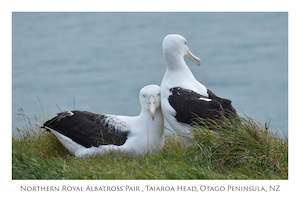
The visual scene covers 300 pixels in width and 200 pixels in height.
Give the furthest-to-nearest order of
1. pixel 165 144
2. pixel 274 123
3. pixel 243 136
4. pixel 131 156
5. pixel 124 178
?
pixel 274 123 → pixel 165 144 → pixel 131 156 → pixel 243 136 → pixel 124 178

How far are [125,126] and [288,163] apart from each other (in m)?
2.17

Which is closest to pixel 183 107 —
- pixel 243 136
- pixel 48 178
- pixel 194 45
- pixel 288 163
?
pixel 243 136

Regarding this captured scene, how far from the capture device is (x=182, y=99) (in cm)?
689

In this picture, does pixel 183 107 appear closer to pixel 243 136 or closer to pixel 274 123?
pixel 243 136

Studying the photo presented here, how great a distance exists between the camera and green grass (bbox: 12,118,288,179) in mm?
5762

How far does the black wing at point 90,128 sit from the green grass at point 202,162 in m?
0.46

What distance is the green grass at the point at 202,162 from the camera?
5.76 m

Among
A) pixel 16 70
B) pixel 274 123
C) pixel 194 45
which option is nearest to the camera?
pixel 274 123

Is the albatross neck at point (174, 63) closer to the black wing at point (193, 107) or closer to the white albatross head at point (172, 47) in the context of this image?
the white albatross head at point (172, 47)

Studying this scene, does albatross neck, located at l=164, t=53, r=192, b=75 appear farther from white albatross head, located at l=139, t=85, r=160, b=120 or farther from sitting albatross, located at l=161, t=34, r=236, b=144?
white albatross head, located at l=139, t=85, r=160, b=120

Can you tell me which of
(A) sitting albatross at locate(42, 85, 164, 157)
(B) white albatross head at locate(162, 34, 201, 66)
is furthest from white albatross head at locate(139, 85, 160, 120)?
(B) white albatross head at locate(162, 34, 201, 66)

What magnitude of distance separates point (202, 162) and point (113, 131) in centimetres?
143

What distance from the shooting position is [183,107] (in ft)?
22.4

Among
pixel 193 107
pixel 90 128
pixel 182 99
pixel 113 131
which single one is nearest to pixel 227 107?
pixel 193 107
